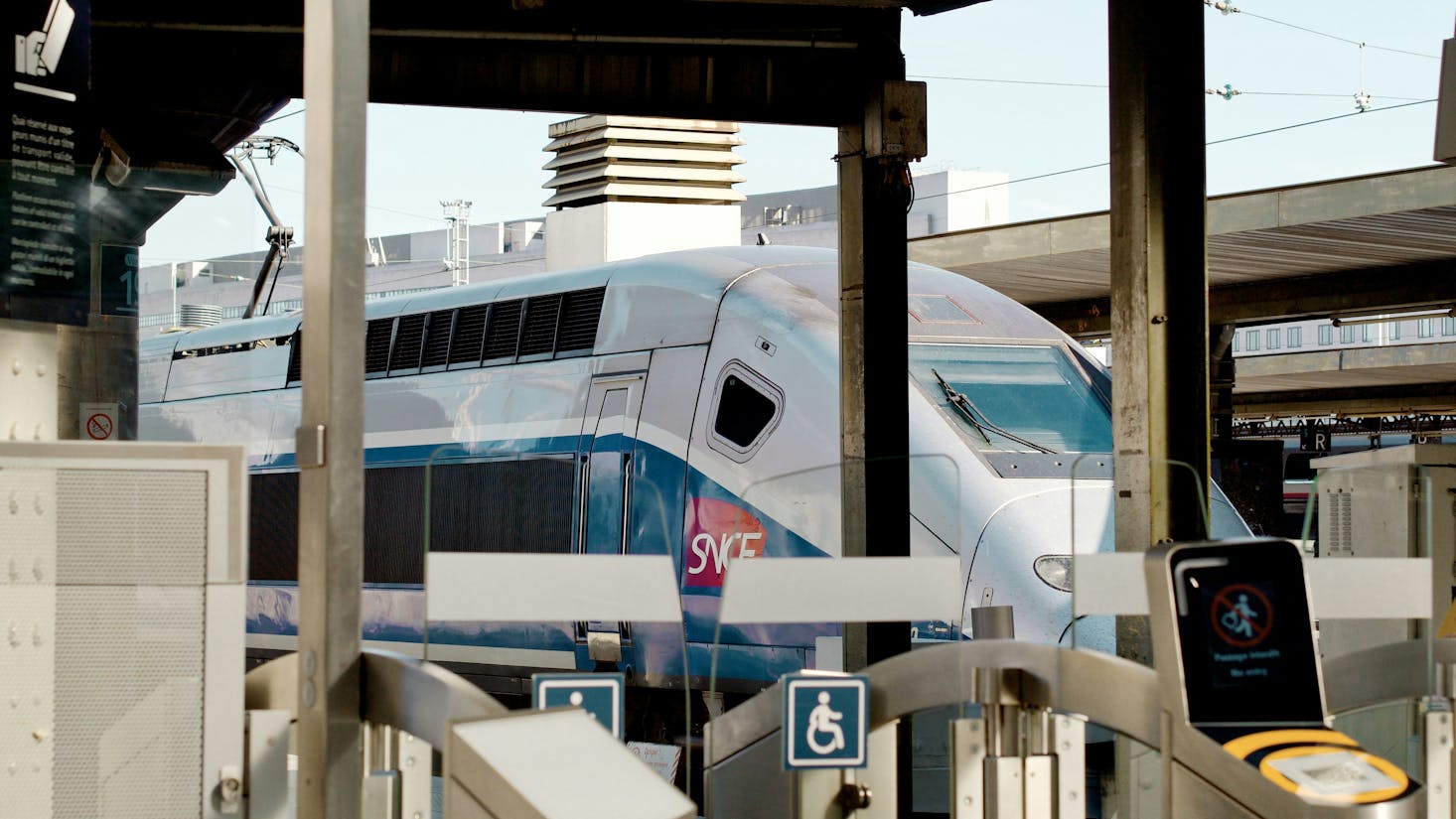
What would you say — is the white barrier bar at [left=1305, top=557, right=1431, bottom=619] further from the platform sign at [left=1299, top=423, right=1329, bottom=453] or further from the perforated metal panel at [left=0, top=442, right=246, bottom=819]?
the platform sign at [left=1299, top=423, right=1329, bottom=453]

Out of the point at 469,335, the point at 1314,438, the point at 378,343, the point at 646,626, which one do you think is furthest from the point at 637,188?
the point at 1314,438

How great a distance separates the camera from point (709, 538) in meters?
9.55

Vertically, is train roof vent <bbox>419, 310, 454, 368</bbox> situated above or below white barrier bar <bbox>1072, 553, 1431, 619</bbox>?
above

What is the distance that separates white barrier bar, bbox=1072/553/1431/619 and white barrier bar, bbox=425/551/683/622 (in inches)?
53.5

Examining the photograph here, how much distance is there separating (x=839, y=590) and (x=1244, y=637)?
1.23 meters

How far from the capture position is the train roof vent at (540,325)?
37.0 ft

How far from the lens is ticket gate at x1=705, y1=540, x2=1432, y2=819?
4004mm

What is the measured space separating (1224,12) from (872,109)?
26.4 m

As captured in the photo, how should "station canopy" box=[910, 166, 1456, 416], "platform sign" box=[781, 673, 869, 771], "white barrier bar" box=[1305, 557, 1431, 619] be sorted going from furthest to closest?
"station canopy" box=[910, 166, 1456, 416]
"white barrier bar" box=[1305, 557, 1431, 619]
"platform sign" box=[781, 673, 869, 771]

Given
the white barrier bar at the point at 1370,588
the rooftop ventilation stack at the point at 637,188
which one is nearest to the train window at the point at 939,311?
the white barrier bar at the point at 1370,588

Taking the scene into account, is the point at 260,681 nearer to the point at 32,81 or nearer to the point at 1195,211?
the point at 32,81

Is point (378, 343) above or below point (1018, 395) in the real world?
above

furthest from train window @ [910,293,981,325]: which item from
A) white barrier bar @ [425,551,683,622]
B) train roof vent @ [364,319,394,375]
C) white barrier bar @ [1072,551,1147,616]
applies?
white barrier bar @ [425,551,683,622]

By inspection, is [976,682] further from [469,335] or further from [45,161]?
[469,335]
